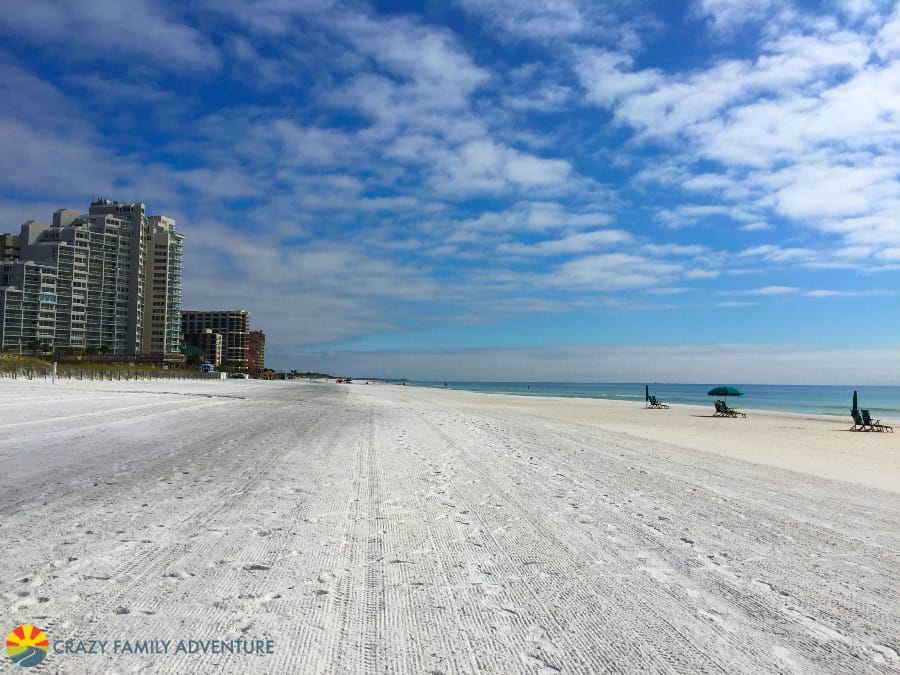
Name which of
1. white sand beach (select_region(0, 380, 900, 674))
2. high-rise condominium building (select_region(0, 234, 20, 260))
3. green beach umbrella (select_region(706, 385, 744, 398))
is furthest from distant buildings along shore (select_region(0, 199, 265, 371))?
white sand beach (select_region(0, 380, 900, 674))

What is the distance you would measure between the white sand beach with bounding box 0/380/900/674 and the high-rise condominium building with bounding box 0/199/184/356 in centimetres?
13489

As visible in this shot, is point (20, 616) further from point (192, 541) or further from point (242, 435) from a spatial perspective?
point (242, 435)

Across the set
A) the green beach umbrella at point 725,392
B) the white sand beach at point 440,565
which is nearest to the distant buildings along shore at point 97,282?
the green beach umbrella at point 725,392

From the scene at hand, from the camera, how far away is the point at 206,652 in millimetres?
2916

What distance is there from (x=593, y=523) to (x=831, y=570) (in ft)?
6.68

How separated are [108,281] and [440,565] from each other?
149m

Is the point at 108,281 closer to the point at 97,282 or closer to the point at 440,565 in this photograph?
the point at 97,282

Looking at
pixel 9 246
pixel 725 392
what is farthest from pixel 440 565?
pixel 9 246

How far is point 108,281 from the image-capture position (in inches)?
5128

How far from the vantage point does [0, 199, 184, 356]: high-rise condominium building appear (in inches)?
4934

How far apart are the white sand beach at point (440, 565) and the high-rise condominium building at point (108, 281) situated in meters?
135

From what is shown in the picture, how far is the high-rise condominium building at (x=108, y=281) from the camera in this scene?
12531cm

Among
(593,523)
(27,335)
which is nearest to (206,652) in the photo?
(593,523)

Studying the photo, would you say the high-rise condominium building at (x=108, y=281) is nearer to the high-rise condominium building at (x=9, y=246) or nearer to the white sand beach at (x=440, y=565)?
the high-rise condominium building at (x=9, y=246)
